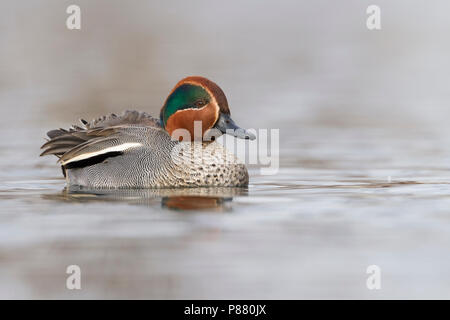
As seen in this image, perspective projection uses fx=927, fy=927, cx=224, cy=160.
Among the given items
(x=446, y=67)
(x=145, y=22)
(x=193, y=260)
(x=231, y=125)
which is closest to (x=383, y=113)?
(x=446, y=67)

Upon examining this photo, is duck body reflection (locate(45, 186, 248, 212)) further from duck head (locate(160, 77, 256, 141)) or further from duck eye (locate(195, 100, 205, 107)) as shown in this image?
duck eye (locate(195, 100, 205, 107))

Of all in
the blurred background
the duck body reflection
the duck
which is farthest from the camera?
the duck

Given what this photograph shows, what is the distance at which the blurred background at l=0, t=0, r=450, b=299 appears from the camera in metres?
5.43

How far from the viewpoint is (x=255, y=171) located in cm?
1042

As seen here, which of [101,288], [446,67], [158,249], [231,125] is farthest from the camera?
[446,67]

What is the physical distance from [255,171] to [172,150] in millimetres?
1763

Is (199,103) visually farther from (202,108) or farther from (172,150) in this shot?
(172,150)

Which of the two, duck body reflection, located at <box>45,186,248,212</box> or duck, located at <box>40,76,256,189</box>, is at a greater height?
duck, located at <box>40,76,256,189</box>

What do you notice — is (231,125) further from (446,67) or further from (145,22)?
(145,22)

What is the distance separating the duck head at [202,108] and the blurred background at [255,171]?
71 cm

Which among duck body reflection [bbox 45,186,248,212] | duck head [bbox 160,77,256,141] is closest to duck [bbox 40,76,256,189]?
duck head [bbox 160,77,256,141]

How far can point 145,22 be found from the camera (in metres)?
23.3

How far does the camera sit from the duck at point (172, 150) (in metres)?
8.80
